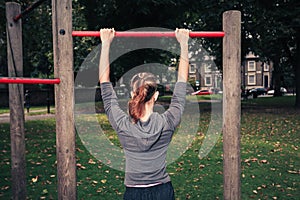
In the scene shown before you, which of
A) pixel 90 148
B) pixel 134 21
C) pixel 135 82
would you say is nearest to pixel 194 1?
pixel 134 21

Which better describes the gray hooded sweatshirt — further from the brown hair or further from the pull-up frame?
the pull-up frame

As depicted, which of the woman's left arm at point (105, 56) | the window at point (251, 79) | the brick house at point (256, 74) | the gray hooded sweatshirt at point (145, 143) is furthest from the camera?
the window at point (251, 79)

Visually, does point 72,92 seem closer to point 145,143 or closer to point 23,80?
point 23,80

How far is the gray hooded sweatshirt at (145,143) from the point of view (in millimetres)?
2588

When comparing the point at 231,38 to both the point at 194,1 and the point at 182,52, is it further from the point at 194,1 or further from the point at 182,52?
the point at 194,1

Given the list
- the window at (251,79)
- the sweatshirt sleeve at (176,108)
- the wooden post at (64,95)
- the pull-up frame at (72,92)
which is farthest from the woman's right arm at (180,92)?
the window at (251,79)

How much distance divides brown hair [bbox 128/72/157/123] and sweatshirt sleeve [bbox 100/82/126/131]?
0.41 ft

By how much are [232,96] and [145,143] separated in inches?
37.4

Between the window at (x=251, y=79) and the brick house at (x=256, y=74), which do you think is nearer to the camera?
the brick house at (x=256, y=74)

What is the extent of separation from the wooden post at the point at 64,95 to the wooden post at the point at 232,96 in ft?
4.23

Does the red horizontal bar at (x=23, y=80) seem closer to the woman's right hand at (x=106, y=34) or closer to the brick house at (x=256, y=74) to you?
the woman's right hand at (x=106, y=34)

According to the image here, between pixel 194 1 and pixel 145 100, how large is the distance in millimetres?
17179

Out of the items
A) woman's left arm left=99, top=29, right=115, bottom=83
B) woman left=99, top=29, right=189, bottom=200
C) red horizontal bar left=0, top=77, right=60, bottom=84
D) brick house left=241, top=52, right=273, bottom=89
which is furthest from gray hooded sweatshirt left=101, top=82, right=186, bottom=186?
brick house left=241, top=52, right=273, bottom=89

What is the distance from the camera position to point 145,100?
8.56ft
